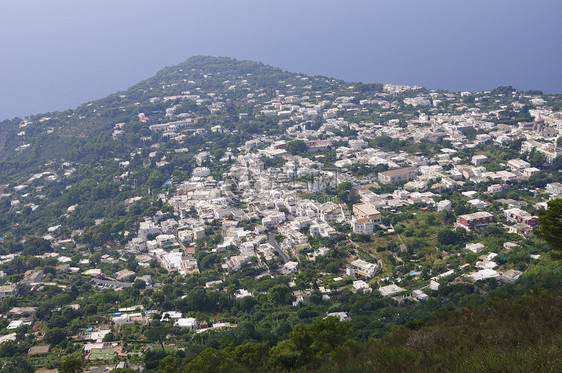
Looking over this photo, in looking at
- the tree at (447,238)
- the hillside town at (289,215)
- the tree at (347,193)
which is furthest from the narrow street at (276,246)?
the tree at (447,238)

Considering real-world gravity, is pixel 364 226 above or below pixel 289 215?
above

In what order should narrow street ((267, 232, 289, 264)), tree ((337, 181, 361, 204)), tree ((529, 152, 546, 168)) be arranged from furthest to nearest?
1. tree ((529, 152, 546, 168))
2. tree ((337, 181, 361, 204))
3. narrow street ((267, 232, 289, 264))

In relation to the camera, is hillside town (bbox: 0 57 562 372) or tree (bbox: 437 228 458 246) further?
tree (bbox: 437 228 458 246)

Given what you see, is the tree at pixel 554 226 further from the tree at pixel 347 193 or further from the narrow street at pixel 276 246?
the tree at pixel 347 193

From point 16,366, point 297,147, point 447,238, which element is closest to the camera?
point 16,366

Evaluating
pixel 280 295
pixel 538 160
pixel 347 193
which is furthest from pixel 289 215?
pixel 538 160

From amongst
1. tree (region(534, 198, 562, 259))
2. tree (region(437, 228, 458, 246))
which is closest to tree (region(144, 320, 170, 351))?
tree (region(534, 198, 562, 259))

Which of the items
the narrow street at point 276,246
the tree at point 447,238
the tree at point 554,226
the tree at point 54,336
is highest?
the tree at point 554,226

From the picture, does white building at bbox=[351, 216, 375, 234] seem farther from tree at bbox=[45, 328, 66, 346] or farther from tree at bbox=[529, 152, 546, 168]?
tree at bbox=[45, 328, 66, 346]

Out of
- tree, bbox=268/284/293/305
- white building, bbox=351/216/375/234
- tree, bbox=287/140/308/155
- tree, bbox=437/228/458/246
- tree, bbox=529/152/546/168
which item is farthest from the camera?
tree, bbox=287/140/308/155

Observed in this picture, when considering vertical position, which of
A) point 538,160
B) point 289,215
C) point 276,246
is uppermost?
point 538,160

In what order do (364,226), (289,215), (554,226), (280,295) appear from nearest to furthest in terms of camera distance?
1. (554,226)
2. (280,295)
3. (364,226)
4. (289,215)

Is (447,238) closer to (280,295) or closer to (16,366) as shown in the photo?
(280,295)
